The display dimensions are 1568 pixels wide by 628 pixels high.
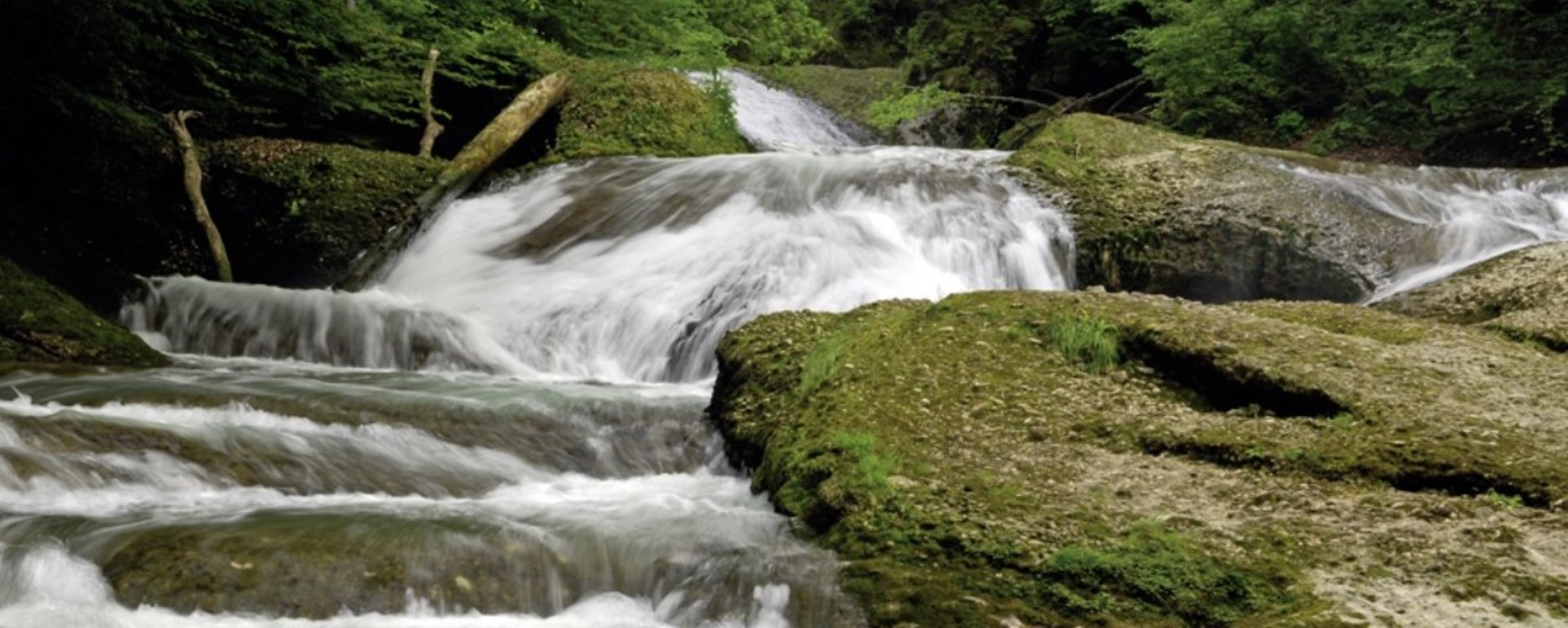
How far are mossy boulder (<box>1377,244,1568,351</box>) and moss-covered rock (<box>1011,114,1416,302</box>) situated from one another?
1134 mm

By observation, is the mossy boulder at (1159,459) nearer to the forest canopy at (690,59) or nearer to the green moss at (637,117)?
the forest canopy at (690,59)

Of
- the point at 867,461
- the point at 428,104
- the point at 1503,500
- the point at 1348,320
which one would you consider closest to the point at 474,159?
the point at 428,104

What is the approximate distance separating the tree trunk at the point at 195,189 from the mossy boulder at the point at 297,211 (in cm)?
38

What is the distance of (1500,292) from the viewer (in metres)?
7.08

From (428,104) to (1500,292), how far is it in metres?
9.70

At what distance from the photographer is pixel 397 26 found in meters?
11.6

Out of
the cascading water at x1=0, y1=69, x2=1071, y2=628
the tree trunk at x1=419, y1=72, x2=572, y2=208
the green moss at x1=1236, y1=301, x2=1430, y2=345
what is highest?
the tree trunk at x1=419, y1=72, x2=572, y2=208

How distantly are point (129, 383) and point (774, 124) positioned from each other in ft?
52.1

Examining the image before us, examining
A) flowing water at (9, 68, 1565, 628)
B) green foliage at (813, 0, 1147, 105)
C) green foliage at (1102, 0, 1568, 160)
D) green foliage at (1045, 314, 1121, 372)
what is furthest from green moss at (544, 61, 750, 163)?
green foliage at (813, 0, 1147, 105)

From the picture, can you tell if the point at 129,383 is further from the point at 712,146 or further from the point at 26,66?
the point at 712,146

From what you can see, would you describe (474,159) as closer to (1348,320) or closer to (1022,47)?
(1348,320)

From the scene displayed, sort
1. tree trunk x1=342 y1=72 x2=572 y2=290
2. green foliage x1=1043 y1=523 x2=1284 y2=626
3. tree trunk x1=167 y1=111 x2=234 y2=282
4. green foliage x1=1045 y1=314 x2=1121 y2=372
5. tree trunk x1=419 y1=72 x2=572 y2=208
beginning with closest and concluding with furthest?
green foliage x1=1043 y1=523 x2=1284 y2=626
green foliage x1=1045 y1=314 x2=1121 y2=372
tree trunk x1=167 y1=111 x2=234 y2=282
tree trunk x1=342 y1=72 x2=572 y2=290
tree trunk x1=419 y1=72 x2=572 y2=208

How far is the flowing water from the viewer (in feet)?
11.8

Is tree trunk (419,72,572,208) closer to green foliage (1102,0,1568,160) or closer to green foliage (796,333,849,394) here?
green foliage (796,333,849,394)
